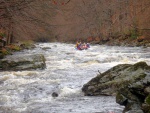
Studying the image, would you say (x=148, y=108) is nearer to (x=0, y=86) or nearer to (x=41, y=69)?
(x=0, y=86)

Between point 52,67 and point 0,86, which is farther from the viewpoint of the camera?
point 52,67

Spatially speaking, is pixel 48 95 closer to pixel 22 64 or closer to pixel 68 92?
pixel 68 92

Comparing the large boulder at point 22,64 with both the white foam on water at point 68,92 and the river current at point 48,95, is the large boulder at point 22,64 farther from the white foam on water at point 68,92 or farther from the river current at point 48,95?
the white foam on water at point 68,92

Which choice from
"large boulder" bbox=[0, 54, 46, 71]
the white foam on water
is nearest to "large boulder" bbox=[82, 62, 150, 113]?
the white foam on water

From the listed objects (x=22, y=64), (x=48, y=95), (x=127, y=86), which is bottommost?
(x=48, y=95)

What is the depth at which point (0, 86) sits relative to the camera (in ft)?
31.0

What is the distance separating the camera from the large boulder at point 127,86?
5564 millimetres

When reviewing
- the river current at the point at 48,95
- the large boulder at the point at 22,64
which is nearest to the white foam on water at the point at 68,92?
the river current at the point at 48,95

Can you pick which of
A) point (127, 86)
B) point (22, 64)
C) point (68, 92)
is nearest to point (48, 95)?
point (68, 92)

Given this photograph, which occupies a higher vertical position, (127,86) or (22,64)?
(127,86)

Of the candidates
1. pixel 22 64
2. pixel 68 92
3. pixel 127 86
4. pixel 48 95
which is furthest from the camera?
pixel 22 64

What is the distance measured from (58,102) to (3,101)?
160 cm

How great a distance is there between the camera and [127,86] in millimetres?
5938

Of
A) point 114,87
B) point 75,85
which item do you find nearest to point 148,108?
point 114,87
